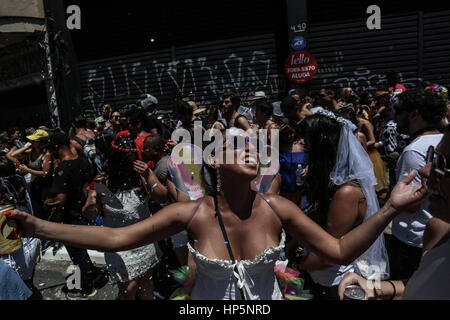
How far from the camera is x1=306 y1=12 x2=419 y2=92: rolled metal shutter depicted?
352 inches

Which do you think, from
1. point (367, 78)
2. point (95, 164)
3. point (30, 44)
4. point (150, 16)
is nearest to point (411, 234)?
point (95, 164)

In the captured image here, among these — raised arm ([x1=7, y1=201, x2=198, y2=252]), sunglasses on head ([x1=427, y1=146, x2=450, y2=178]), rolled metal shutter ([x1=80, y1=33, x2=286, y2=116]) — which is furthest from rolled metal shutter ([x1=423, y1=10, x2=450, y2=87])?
raised arm ([x1=7, y1=201, x2=198, y2=252])

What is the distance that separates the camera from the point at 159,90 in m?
11.2

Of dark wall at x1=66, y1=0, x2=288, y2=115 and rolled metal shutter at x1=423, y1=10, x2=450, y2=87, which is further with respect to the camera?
dark wall at x1=66, y1=0, x2=288, y2=115

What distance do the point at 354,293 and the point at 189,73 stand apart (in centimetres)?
1001

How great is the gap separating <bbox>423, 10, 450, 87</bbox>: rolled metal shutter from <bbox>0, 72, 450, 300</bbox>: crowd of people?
699 centimetres

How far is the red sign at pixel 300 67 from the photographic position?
907cm

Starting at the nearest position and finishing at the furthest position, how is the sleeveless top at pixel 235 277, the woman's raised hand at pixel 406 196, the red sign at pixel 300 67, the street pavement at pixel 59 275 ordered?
the woman's raised hand at pixel 406 196 → the sleeveless top at pixel 235 277 → the street pavement at pixel 59 275 → the red sign at pixel 300 67

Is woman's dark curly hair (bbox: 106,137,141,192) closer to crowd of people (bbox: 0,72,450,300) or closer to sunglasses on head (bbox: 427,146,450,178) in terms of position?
crowd of people (bbox: 0,72,450,300)

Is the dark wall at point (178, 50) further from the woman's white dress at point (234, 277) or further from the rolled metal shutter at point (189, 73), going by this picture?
the woman's white dress at point (234, 277)

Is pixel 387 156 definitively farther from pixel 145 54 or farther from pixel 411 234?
pixel 145 54

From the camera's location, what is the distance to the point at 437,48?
8.78 meters

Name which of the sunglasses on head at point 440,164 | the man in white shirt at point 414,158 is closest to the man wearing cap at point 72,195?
the man in white shirt at point 414,158

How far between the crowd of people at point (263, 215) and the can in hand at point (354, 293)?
0.06m
